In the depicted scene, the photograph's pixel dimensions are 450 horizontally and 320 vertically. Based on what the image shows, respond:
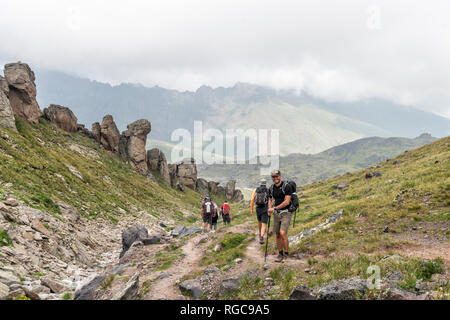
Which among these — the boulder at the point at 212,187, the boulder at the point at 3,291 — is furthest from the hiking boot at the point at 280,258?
the boulder at the point at 212,187

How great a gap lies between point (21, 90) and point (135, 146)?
1237 inches

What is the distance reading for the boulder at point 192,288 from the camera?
9094 mm

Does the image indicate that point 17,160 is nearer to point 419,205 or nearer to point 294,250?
point 294,250

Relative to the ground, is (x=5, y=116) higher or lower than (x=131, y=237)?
higher

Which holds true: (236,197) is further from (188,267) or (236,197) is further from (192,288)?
(192,288)

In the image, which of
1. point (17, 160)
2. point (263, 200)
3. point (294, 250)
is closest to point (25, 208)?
point (17, 160)

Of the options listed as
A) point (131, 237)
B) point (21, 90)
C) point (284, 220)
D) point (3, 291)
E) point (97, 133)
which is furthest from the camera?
point (97, 133)

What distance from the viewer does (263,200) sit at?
498 inches

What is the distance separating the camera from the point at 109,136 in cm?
6925

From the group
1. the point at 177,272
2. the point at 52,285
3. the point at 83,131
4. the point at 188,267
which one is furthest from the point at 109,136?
the point at 177,272

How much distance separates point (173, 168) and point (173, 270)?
85099mm

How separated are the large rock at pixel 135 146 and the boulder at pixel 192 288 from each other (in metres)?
67.5

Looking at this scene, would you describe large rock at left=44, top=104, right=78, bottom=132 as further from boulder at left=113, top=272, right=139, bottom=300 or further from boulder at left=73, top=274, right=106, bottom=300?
boulder at left=113, top=272, right=139, bottom=300
